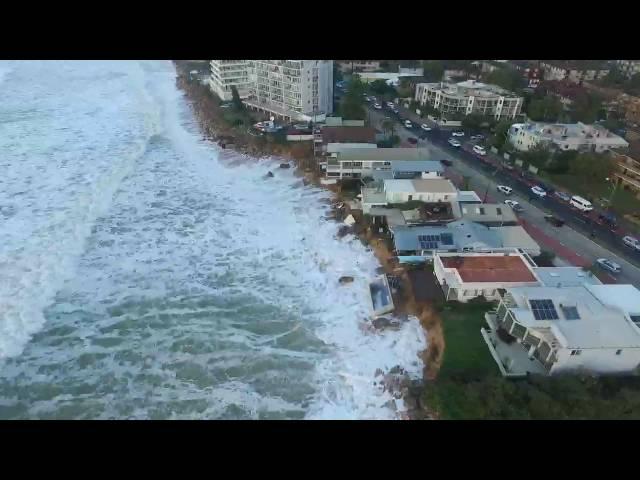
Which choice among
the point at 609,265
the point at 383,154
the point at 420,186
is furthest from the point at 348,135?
the point at 609,265

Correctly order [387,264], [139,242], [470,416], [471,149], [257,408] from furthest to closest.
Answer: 1. [471,149]
2. [139,242]
3. [387,264]
4. [257,408]
5. [470,416]

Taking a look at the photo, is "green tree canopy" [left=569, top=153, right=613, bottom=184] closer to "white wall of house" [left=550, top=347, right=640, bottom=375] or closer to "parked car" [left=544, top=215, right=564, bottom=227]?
"parked car" [left=544, top=215, right=564, bottom=227]

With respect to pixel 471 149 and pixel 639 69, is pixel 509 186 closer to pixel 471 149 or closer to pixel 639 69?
pixel 471 149

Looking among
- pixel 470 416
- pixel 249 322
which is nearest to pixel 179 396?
pixel 249 322

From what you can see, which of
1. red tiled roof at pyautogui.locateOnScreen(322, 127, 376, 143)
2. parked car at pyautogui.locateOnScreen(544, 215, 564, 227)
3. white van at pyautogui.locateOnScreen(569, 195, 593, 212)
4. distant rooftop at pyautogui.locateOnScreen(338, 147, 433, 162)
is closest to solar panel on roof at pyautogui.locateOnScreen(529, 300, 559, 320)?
parked car at pyautogui.locateOnScreen(544, 215, 564, 227)

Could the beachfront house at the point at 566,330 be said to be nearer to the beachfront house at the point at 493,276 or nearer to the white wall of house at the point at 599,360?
the white wall of house at the point at 599,360

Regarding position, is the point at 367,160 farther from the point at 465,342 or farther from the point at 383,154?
the point at 465,342
